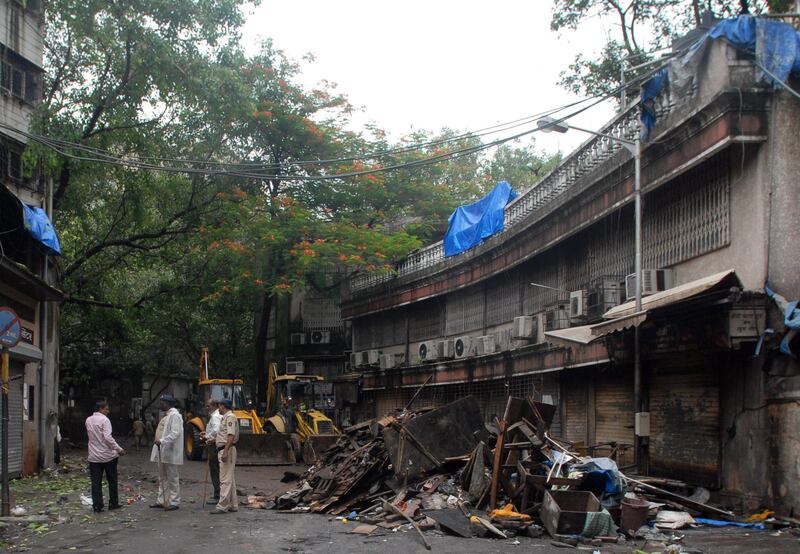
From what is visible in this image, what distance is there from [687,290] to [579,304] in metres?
4.40

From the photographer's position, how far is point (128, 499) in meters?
15.1

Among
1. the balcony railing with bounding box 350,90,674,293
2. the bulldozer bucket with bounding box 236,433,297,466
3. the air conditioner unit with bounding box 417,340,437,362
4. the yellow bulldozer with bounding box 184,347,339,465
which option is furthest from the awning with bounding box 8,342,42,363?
the balcony railing with bounding box 350,90,674,293

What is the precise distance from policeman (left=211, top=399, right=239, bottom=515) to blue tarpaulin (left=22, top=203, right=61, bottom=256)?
8.63m

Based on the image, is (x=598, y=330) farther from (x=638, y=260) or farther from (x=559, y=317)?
(x=559, y=317)

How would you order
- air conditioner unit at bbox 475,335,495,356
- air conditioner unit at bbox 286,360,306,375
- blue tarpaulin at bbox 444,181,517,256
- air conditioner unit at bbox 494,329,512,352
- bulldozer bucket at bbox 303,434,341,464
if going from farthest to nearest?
1. air conditioner unit at bbox 286,360,306,375
2. bulldozer bucket at bbox 303,434,341,464
3. blue tarpaulin at bbox 444,181,517,256
4. air conditioner unit at bbox 475,335,495,356
5. air conditioner unit at bbox 494,329,512,352

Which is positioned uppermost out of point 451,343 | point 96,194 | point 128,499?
point 96,194

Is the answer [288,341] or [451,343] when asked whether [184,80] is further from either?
[288,341]

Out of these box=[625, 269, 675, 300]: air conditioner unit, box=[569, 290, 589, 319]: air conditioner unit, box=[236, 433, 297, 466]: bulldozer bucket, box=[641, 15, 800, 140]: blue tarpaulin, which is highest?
box=[641, 15, 800, 140]: blue tarpaulin

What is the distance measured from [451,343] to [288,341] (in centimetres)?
1449

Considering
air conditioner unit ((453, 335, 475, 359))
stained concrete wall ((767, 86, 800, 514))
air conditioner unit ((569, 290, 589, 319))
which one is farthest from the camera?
air conditioner unit ((453, 335, 475, 359))

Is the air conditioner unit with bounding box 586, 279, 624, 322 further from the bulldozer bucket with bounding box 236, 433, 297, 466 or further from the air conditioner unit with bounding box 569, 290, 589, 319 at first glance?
the bulldozer bucket with bounding box 236, 433, 297, 466

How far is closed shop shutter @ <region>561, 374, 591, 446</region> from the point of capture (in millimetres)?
18312

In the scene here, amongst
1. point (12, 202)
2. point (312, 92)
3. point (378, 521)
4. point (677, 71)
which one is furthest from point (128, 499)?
point (312, 92)

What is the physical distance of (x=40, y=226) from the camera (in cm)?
1969
